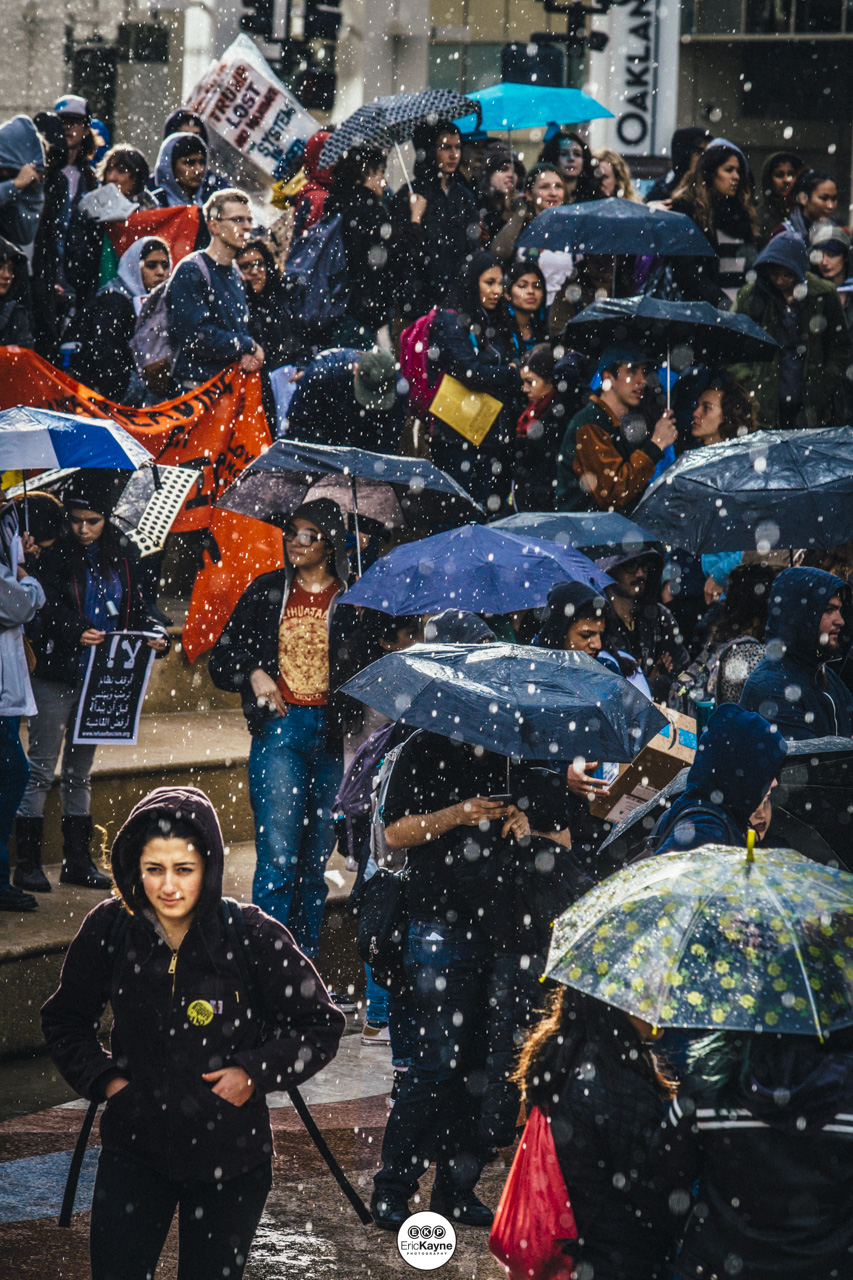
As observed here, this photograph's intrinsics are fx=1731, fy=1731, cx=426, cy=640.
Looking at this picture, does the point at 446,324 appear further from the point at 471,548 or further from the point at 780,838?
the point at 780,838

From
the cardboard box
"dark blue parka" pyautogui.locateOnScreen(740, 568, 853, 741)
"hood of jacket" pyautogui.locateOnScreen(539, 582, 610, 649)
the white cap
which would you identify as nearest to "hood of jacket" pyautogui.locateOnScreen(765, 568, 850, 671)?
"dark blue parka" pyautogui.locateOnScreen(740, 568, 853, 741)

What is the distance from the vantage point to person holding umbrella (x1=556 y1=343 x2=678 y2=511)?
9828mm

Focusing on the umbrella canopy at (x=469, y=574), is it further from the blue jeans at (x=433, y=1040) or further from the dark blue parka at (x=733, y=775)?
the dark blue parka at (x=733, y=775)

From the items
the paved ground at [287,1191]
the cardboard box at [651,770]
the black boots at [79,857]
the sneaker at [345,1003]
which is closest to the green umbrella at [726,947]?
the paved ground at [287,1191]

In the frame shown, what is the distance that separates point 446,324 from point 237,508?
111 inches

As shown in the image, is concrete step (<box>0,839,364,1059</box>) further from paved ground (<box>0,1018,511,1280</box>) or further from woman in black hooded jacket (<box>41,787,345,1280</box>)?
woman in black hooded jacket (<box>41,787,345,1280</box>)

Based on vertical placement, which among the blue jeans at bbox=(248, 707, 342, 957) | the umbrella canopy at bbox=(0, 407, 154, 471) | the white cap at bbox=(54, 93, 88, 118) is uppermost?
the white cap at bbox=(54, 93, 88, 118)

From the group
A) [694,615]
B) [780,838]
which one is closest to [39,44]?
[694,615]

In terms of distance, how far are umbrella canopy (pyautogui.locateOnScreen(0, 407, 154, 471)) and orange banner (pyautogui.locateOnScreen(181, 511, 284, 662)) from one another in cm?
227

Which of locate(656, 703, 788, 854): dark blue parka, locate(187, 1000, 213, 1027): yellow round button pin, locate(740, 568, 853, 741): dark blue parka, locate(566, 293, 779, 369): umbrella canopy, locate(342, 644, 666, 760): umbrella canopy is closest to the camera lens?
locate(187, 1000, 213, 1027): yellow round button pin

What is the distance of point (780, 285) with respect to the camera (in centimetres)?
1171

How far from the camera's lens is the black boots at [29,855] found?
8633mm

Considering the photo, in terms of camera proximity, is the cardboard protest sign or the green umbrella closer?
the green umbrella

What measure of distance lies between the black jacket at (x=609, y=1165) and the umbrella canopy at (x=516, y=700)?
1.73 m
